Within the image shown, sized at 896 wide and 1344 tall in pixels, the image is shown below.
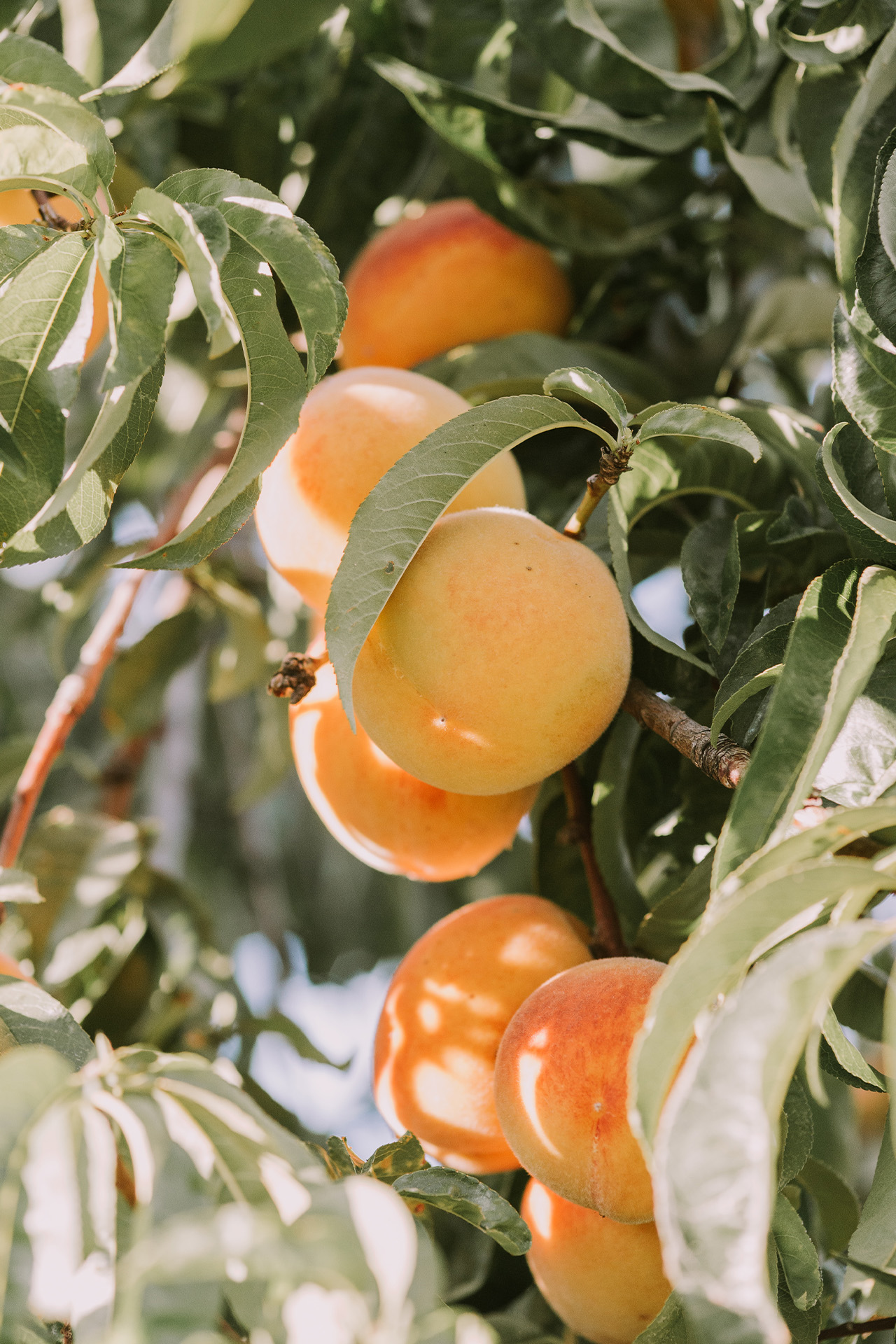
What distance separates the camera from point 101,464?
0.63 meters

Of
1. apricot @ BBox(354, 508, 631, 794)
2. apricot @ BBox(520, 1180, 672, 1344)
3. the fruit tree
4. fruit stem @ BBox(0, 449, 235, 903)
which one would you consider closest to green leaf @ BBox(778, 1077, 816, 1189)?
the fruit tree

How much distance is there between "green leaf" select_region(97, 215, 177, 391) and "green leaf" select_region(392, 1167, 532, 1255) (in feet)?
1.45

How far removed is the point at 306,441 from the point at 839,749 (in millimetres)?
408

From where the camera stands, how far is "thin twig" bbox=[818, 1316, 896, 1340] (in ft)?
2.12

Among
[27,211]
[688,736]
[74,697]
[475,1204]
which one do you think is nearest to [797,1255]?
[475,1204]

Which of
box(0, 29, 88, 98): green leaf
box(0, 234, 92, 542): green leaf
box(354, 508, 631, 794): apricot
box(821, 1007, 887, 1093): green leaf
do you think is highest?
box(0, 29, 88, 98): green leaf

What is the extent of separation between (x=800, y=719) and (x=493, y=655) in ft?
0.59

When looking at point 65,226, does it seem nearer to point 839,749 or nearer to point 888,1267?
point 839,749

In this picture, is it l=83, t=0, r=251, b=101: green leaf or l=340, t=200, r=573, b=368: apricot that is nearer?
l=83, t=0, r=251, b=101: green leaf

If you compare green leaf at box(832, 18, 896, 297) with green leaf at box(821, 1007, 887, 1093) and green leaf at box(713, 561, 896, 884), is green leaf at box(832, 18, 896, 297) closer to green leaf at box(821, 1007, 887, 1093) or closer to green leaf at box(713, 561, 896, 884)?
green leaf at box(713, 561, 896, 884)

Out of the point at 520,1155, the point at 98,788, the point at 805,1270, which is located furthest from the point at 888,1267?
the point at 98,788

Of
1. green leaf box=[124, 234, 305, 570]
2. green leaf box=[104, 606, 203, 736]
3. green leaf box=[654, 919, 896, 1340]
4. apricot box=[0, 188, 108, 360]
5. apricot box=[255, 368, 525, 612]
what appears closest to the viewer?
green leaf box=[654, 919, 896, 1340]

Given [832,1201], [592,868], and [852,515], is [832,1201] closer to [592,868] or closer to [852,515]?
[592,868]

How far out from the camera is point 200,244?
514 millimetres
